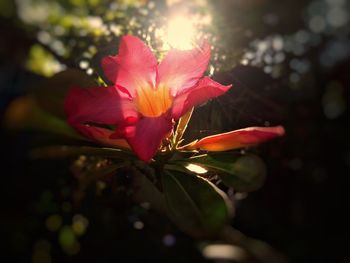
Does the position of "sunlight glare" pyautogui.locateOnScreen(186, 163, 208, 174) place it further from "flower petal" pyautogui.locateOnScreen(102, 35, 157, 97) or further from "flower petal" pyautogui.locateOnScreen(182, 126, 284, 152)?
"flower petal" pyautogui.locateOnScreen(102, 35, 157, 97)

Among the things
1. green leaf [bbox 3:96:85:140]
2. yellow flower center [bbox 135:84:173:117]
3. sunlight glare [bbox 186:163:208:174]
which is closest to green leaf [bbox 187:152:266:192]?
sunlight glare [bbox 186:163:208:174]

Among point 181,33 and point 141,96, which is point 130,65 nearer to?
point 141,96

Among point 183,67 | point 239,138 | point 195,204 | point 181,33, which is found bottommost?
point 195,204

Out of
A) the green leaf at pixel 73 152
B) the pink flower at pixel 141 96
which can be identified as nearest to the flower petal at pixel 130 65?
the pink flower at pixel 141 96

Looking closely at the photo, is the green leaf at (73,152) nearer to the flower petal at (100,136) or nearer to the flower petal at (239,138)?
the flower petal at (100,136)

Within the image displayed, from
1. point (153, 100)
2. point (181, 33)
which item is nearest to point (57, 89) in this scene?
point (153, 100)

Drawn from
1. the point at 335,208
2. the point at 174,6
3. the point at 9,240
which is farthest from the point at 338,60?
the point at 9,240
